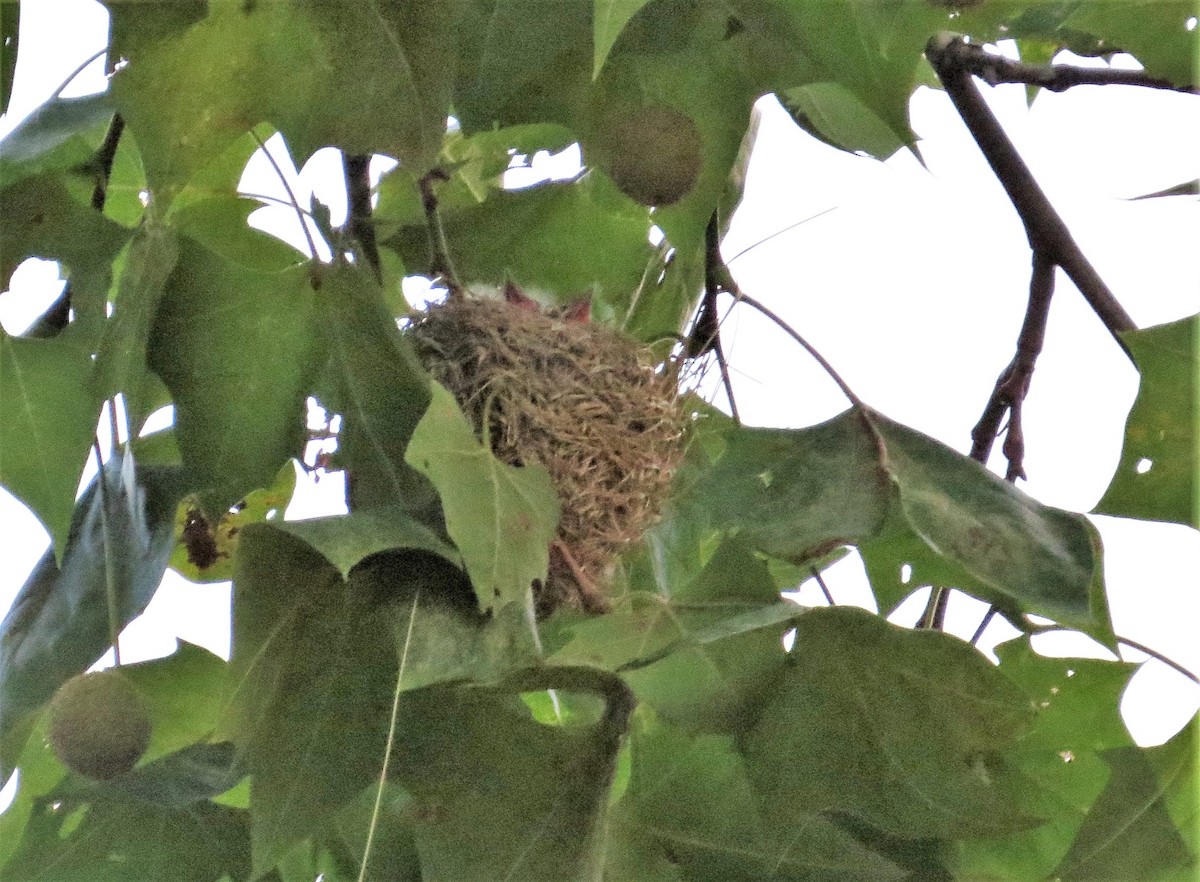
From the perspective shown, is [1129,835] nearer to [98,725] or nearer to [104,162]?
[98,725]

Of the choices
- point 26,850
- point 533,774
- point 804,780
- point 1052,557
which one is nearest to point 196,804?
point 26,850

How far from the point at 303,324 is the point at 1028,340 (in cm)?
45

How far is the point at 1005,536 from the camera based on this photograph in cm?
54

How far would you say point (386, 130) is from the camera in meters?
0.53

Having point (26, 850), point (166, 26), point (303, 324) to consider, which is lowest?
point (26, 850)

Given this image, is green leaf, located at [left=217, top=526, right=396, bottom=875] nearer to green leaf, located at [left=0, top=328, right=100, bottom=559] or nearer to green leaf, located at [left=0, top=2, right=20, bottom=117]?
green leaf, located at [left=0, top=328, right=100, bottom=559]

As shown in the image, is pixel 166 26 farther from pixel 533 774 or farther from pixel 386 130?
pixel 533 774

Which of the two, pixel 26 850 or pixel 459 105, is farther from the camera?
pixel 26 850

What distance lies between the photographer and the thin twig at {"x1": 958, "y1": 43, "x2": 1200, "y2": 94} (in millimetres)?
647

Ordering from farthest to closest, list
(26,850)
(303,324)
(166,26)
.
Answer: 1. (26,850)
2. (303,324)
3. (166,26)

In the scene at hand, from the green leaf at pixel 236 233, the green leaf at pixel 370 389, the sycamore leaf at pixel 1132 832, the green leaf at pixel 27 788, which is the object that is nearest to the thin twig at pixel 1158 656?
the sycamore leaf at pixel 1132 832

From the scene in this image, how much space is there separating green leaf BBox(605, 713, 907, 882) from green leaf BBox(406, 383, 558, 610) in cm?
19

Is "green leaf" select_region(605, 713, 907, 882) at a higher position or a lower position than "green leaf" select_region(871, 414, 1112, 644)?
lower

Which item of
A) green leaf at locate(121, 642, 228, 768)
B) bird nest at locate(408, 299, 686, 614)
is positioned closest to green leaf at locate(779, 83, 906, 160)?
bird nest at locate(408, 299, 686, 614)
